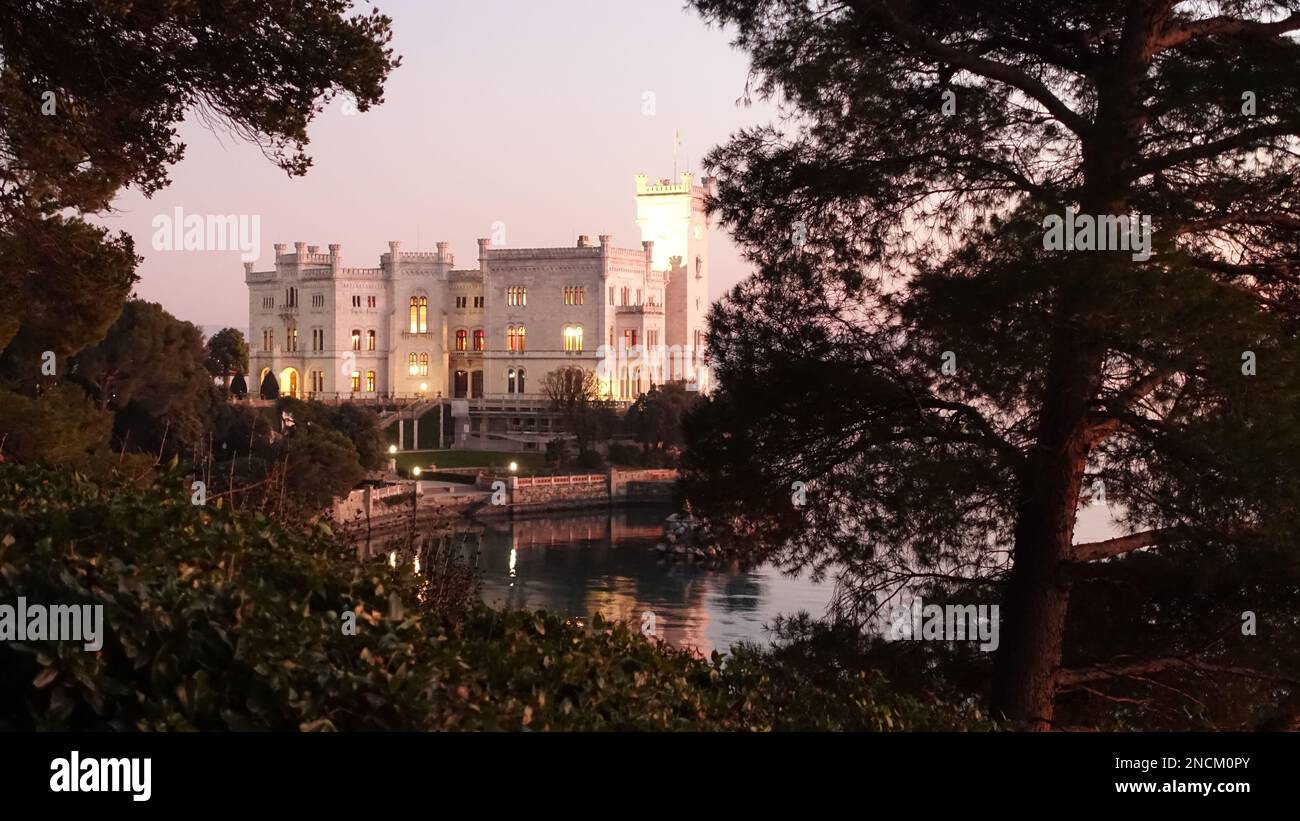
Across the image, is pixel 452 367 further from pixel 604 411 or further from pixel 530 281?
pixel 604 411

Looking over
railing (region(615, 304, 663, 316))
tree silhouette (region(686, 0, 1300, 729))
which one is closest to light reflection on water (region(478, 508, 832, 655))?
tree silhouette (region(686, 0, 1300, 729))

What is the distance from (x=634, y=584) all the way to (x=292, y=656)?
26.1 metres

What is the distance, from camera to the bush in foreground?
121 inches

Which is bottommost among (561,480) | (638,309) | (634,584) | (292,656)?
(634,584)

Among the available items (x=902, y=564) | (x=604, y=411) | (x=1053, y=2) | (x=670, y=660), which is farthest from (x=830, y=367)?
(x=604, y=411)

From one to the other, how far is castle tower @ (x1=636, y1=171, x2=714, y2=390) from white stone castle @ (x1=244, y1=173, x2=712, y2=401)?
0.12m

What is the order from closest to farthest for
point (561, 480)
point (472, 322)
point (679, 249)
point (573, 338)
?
point (561, 480), point (573, 338), point (472, 322), point (679, 249)

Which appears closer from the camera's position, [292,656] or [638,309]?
[292,656]

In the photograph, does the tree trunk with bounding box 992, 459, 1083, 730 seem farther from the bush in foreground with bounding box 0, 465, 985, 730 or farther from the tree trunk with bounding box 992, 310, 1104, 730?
the bush in foreground with bounding box 0, 465, 985, 730

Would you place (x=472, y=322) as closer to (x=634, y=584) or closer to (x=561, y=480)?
(x=561, y=480)

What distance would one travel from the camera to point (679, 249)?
210 ft

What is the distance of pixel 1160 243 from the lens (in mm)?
6441
